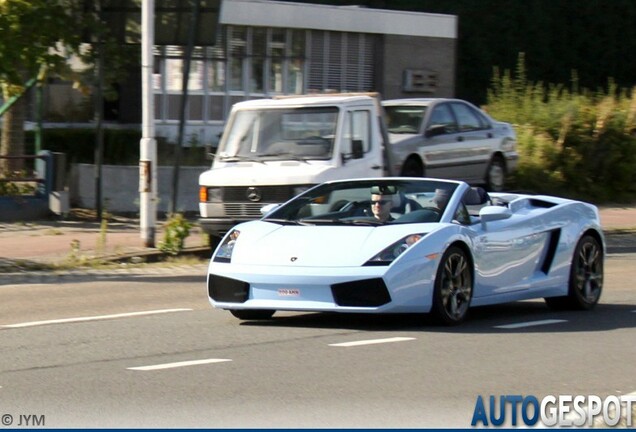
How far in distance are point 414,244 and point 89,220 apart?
11483 mm

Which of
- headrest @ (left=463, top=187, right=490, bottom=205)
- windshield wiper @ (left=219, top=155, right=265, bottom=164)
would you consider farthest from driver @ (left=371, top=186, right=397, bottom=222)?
windshield wiper @ (left=219, top=155, right=265, bottom=164)

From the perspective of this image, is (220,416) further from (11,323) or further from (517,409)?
(11,323)

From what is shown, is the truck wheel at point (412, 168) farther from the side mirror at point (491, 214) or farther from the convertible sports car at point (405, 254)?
the side mirror at point (491, 214)

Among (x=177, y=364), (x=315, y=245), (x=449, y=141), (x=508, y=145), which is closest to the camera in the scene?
(x=177, y=364)

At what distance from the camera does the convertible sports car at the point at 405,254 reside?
1006cm

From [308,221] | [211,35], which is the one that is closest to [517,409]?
[308,221]

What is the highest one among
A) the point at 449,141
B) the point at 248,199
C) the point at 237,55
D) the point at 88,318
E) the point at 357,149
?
the point at 237,55

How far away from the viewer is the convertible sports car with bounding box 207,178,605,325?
10.1m

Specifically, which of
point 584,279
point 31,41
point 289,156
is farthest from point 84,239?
point 584,279

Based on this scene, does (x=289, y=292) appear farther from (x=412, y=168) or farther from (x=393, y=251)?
(x=412, y=168)

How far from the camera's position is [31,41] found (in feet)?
64.7

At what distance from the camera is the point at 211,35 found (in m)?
19.4

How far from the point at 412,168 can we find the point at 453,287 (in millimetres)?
9531

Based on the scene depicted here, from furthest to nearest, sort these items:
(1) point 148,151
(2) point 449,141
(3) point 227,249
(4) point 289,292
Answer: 1. (2) point 449,141
2. (1) point 148,151
3. (3) point 227,249
4. (4) point 289,292
